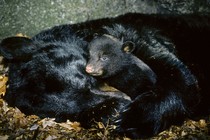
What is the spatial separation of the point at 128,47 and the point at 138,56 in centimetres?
28

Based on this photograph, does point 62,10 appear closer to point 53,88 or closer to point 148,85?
point 53,88

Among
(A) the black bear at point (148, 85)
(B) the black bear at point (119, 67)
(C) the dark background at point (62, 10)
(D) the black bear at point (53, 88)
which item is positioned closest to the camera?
(D) the black bear at point (53, 88)

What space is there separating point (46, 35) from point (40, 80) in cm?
115

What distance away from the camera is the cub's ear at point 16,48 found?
16.9ft

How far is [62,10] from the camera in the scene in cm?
685

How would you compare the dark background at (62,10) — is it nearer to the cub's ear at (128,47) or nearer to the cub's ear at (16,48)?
the cub's ear at (16,48)

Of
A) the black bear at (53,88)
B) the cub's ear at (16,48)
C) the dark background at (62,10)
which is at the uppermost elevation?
the dark background at (62,10)

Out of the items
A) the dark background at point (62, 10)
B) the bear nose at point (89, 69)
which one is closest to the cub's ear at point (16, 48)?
the bear nose at point (89, 69)

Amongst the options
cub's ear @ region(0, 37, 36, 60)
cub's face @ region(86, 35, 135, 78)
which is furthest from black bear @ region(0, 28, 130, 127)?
cub's face @ region(86, 35, 135, 78)

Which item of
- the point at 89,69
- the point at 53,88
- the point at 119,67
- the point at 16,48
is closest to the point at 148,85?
the point at 119,67

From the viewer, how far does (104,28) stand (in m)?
6.11

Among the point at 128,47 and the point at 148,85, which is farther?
the point at 128,47

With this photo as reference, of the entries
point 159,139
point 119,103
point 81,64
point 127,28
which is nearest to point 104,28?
point 127,28

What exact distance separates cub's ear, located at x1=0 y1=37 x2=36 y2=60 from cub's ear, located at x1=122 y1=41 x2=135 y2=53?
1496 mm
